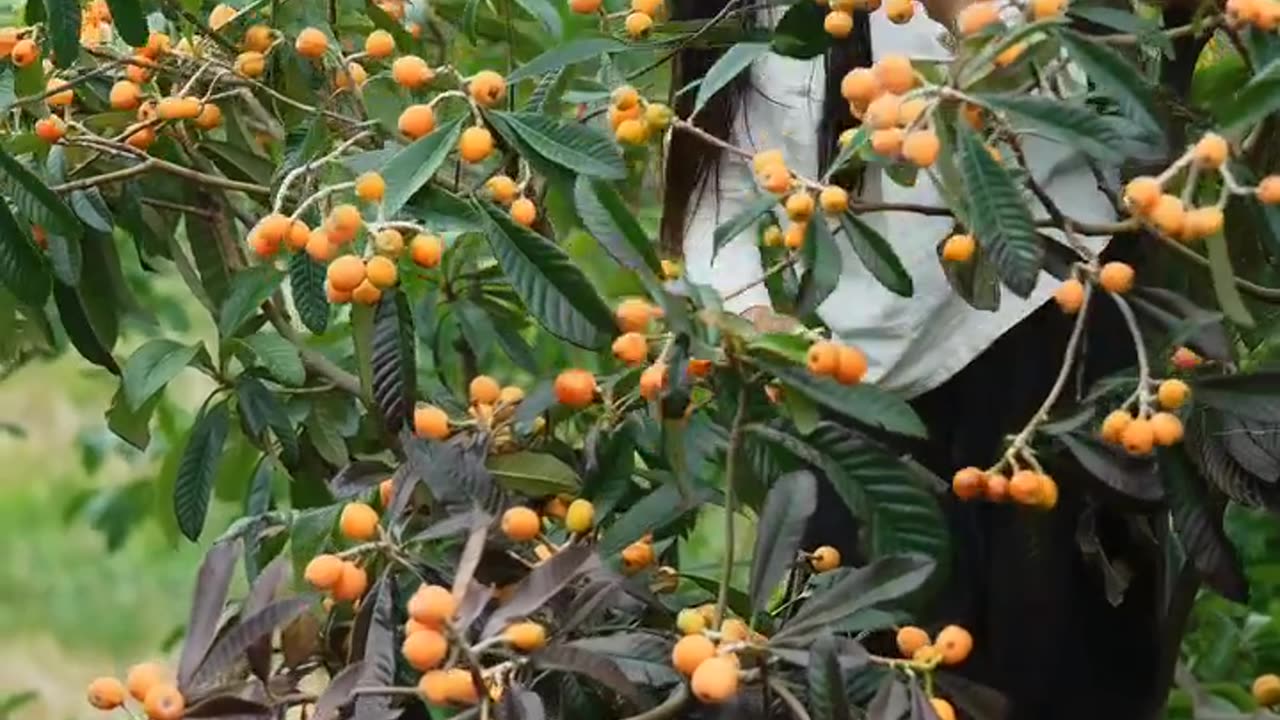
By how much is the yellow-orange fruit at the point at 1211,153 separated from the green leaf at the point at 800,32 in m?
0.25

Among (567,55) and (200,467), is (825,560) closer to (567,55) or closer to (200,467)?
(567,55)

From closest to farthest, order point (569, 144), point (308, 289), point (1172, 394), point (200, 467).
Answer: point (1172, 394)
point (569, 144)
point (308, 289)
point (200, 467)

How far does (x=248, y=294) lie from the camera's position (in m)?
1.16

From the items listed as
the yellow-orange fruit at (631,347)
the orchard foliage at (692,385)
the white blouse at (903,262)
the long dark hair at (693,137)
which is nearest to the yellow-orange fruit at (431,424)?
the orchard foliage at (692,385)

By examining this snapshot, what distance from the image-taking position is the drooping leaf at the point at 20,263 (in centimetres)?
109

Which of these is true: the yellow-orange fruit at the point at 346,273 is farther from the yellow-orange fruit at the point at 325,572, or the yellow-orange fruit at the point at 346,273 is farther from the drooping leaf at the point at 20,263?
the drooping leaf at the point at 20,263

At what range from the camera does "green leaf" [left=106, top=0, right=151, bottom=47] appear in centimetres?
105

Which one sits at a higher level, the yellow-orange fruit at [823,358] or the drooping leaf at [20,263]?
the yellow-orange fruit at [823,358]

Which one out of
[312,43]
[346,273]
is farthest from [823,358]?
[312,43]

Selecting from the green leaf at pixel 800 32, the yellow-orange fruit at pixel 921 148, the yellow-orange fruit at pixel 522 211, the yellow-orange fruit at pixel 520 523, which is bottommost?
the yellow-orange fruit at pixel 520 523

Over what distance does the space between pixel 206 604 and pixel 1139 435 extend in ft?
1.30

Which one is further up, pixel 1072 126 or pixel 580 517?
pixel 1072 126

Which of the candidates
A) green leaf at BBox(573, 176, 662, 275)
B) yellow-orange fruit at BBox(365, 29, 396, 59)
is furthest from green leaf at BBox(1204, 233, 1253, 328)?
yellow-orange fruit at BBox(365, 29, 396, 59)

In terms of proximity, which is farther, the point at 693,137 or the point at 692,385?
the point at 693,137
